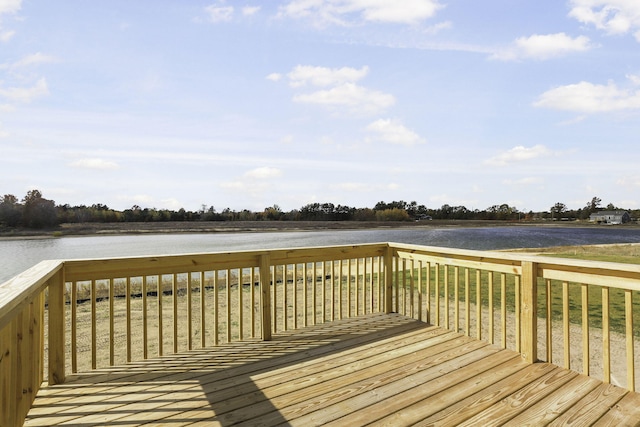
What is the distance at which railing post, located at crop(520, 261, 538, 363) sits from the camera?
117 inches

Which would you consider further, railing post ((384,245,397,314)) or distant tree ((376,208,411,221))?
distant tree ((376,208,411,221))

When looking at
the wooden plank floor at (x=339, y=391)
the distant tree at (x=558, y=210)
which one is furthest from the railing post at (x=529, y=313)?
the distant tree at (x=558, y=210)

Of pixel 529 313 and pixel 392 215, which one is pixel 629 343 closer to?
pixel 529 313

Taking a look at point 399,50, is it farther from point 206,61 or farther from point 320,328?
point 320,328

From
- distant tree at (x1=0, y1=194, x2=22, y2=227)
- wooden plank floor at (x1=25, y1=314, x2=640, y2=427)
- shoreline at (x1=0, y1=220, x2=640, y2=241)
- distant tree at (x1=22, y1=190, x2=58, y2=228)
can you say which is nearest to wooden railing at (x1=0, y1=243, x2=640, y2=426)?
wooden plank floor at (x1=25, y1=314, x2=640, y2=427)

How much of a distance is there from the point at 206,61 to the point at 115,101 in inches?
444

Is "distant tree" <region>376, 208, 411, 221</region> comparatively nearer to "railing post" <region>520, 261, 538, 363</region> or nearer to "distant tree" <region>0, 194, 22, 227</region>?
"distant tree" <region>0, 194, 22, 227</region>

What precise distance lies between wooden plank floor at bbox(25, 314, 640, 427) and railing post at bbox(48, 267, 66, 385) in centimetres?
10

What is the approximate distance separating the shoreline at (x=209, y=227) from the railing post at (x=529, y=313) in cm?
5505

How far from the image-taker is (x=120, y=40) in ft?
34.9

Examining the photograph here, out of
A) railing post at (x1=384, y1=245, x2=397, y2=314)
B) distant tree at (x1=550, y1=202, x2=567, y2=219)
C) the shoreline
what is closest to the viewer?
railing post at (x1=384, y1=245, x2=397, y2=314)

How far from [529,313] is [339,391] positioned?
185 centimetres

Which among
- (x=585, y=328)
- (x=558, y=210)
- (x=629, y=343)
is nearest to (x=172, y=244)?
(x=585, y=328)

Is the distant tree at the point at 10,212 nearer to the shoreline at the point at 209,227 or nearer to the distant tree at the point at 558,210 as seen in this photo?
the shoreline at the point at 209,227
